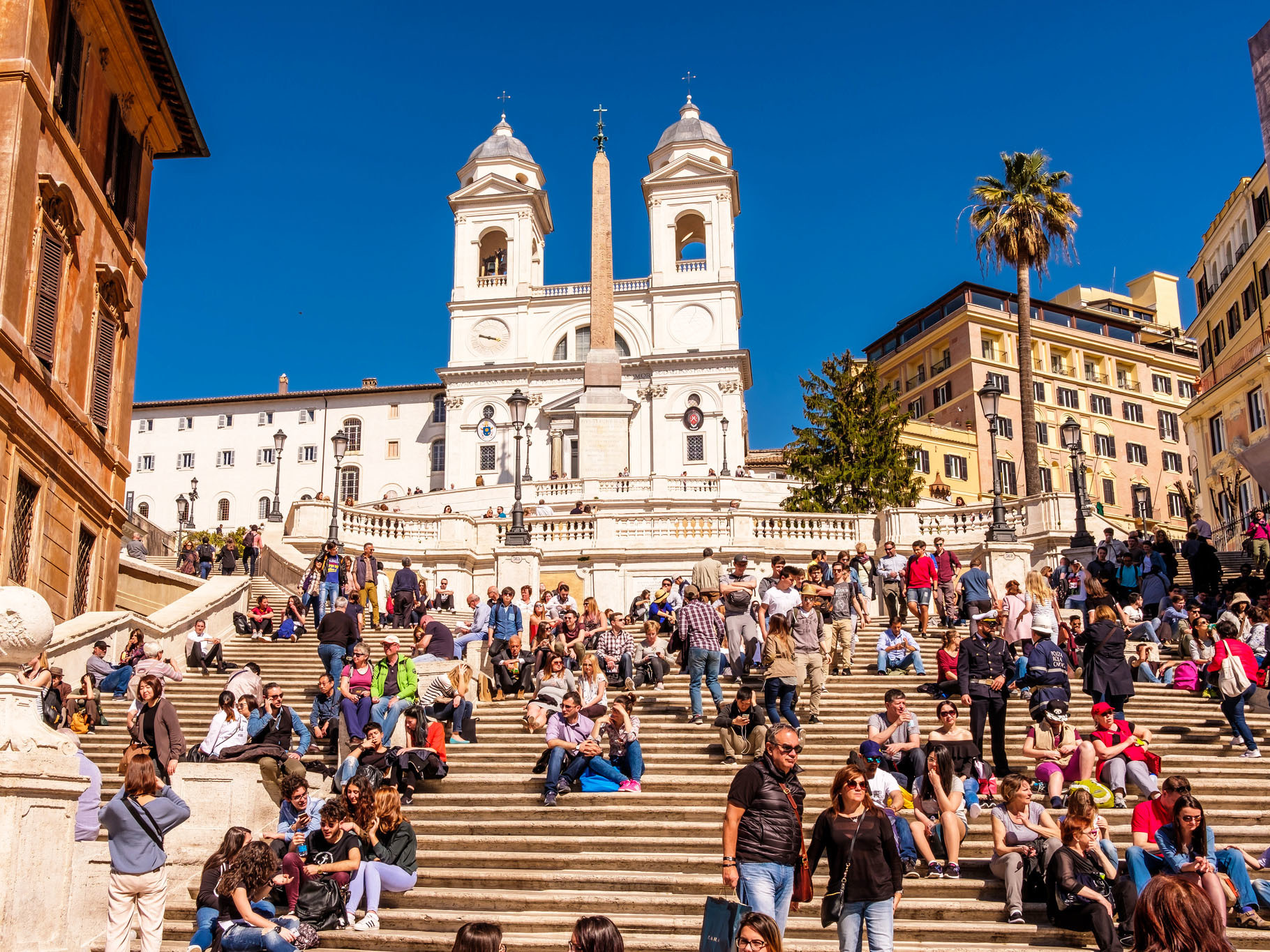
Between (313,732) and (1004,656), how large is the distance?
26.3 ft

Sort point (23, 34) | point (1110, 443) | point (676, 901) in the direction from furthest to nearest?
1. point (1110, 443)
2. point (23, 34)
3. point (676, 901)

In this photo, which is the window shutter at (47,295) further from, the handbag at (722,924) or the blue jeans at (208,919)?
the handbag at (722,924)

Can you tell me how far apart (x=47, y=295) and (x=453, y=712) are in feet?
32.8

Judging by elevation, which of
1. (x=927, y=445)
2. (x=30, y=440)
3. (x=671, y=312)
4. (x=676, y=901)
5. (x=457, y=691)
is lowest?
(x=676, y=901)

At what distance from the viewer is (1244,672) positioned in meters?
14.3

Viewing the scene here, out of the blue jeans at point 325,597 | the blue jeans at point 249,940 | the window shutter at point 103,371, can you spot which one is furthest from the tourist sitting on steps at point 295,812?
the window shutter at point 103,371

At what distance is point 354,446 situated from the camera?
7575 centimetres

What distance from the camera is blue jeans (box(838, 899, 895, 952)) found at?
773 cm

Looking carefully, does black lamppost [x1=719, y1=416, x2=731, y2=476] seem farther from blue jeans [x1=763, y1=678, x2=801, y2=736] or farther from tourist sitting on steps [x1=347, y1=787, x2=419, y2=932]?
tourist sitting on steps [x1=347, y1=787, x2=419, y2=932]

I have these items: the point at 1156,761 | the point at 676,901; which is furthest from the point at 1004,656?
the point at 676,901

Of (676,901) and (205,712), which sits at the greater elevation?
(205,712)

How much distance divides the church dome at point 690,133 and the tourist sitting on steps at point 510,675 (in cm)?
5970

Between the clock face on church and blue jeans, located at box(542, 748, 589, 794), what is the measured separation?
192 ft

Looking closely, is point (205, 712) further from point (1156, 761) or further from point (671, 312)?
point (671, 312)
